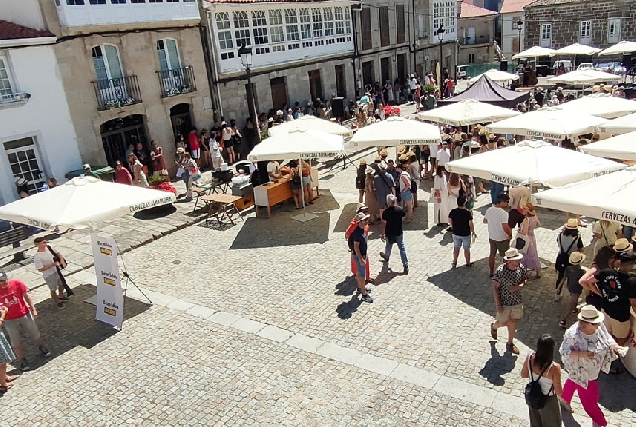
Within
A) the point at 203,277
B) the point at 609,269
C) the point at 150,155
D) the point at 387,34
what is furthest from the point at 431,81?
the point at 609,269

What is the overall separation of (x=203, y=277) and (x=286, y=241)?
228cm

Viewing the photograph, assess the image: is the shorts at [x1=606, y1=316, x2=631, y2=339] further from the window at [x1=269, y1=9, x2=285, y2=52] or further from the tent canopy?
the window at [x1=269, y1=9, x2=285, y2=52]

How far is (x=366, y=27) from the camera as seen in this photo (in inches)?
1194

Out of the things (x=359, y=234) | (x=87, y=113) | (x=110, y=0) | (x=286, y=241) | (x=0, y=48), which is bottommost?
→ (x=286, y=241)

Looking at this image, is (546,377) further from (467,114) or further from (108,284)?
(467,114)

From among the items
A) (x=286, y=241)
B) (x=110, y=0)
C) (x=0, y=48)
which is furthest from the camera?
(x=110, y=0)

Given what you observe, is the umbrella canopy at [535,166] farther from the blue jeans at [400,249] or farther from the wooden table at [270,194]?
the wooden table at [270,194]

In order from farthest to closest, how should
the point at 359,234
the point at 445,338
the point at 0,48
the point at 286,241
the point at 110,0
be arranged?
1. the point at 110,0
2. the point at 0,48
3. the point at 286,241
4. the point at 359,234
5. the point at 445,338

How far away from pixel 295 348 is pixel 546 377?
372 cm

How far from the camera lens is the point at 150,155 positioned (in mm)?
18062

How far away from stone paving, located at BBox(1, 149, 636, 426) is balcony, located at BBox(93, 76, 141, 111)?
288 inches

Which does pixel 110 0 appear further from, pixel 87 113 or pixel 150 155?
pixel 150 155

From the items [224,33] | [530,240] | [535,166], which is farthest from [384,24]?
[530,240]

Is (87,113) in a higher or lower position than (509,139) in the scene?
higher
